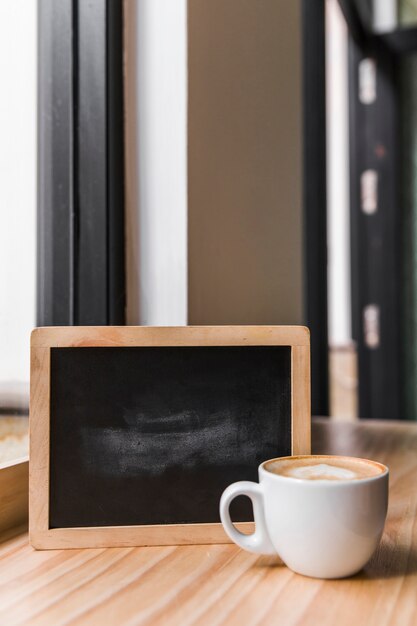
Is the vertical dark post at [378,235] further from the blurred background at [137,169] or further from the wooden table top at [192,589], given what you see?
the wooden table top at [192,589]

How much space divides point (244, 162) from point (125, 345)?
48cm

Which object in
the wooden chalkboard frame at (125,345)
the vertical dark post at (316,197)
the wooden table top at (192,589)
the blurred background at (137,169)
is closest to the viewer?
the wooden table top at (192,589)

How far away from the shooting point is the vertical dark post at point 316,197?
63.1 inches

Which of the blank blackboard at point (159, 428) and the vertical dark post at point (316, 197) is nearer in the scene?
the blank blackboard at point (159, 428)

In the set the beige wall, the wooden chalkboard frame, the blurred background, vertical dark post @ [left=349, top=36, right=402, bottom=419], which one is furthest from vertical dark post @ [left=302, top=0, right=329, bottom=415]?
the wooden chalkboard frame

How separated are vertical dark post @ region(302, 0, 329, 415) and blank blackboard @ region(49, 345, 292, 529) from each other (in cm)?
108

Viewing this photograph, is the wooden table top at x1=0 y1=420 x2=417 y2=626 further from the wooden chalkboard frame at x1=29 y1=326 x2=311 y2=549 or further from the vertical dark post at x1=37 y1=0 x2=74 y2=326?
the vertical dark post at x1=37 y1=0 x2=74 y2=326

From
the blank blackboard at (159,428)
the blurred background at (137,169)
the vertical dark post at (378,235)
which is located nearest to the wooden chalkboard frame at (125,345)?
the blank blackboard at (159,428)

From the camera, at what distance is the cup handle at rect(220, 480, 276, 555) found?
49 centimetres

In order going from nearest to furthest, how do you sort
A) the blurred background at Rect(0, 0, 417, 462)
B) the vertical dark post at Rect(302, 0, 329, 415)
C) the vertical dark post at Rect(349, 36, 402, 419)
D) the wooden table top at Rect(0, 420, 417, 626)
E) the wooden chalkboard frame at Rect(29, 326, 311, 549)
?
1. the wooden table top at Rect(0, 420, 417, 626)
2. the wooden chalkboard frame at Rect(29, 326, 311, 549)
3. the blurred background at Rect(0, 0, 417, 462)
4. the vertical dark post at Rect(302, 0, 329, 415)
5. the vertical dark post at Rect(349, 36, 402, 419)

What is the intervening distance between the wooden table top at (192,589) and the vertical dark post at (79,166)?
306 millimetres

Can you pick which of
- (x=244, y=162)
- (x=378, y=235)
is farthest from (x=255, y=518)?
(x=378, y=235)

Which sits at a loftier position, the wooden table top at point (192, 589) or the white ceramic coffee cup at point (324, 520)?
the white ceramic coffee cup at point (324, 520)

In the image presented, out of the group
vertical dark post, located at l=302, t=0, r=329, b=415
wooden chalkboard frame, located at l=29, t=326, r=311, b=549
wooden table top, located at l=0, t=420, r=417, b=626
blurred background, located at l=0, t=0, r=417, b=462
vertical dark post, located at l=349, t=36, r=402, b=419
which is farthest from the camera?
vertical dark post, located at l=349, t=36, r=402, b=419
